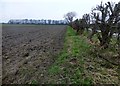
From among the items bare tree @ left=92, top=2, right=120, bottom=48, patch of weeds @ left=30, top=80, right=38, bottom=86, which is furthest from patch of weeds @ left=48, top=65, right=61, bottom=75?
bare tree @ left=92, top=2, right=120, bottom=48

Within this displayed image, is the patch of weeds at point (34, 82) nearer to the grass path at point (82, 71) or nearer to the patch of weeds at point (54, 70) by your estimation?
the grass path at point (82, 71)

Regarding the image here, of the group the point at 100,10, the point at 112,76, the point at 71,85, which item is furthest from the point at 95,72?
the point at 100,10

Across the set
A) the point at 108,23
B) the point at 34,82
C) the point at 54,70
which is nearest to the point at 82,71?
the point at 54,70

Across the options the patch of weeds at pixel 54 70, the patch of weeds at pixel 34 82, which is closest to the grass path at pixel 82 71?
the patch of weeds at pixel 54 70

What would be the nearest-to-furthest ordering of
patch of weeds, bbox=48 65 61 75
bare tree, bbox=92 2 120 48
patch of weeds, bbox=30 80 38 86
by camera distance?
patch of weeds, bbox=30 80 38 86 → patch of weeds, bbox=48 65 61 75 → bare tree, bbox=92 2 120 48

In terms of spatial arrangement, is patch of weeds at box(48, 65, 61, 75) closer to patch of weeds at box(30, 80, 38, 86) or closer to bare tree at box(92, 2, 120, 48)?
patch of weeds at box(30, 80, 38, 86)

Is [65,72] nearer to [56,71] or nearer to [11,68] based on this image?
[56,71]

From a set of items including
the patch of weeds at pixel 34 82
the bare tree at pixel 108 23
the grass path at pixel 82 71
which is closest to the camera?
the patch of weeds at pixel 34 82

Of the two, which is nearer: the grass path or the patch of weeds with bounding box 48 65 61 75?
the grass path

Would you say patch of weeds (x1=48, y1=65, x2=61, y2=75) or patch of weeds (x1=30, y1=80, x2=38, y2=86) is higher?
patch of weeds (x1=48, y1=65, x2=61, y2=75)

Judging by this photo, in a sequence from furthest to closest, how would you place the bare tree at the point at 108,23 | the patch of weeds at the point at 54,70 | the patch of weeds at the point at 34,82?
the bare tree at the point at 108,23, the patch of weeds at the point at 54,70, the patch of weeds at the point at 34,82

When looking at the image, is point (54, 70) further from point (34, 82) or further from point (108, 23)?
point (108, 23)

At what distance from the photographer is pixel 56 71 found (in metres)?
9.56

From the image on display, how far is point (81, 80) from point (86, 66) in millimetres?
2374
